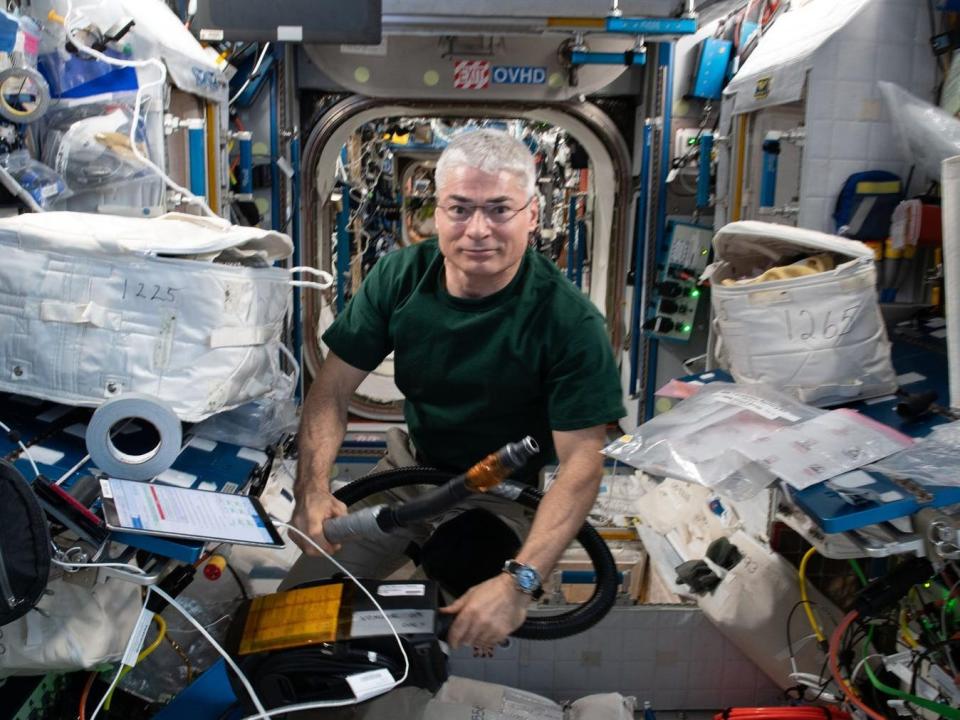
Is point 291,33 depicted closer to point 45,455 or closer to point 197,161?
point 197,161

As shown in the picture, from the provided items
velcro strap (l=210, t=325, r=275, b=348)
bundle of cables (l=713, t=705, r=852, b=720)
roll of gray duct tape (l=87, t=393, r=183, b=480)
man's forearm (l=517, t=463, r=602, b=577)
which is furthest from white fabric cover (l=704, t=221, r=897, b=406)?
roll of gray duct tape (l=87, t=393, r=183, b=480)

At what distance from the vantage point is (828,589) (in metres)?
2.93

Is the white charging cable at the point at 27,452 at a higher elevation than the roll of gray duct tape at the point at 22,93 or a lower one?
lower

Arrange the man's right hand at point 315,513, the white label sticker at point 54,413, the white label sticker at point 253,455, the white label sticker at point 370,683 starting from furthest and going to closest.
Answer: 1. the man's right hand at point 315,513
2. the white label sticker at point 253,455
3. the white label sticker at point 54,413
4. the white label sticker at point 370,683

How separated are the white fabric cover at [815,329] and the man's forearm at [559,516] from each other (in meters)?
0.70

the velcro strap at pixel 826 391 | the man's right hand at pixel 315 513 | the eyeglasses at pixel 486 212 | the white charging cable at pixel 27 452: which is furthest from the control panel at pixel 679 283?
the white charging cable at pixel 27 452

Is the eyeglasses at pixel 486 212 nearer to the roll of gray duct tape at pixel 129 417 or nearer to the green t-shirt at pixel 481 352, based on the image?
the green t-shirt at pixel 481 352

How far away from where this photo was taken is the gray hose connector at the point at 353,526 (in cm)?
181

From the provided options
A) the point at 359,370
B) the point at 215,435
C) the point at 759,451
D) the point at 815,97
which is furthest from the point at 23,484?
the point at 815,97

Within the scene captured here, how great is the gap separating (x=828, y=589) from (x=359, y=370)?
190 centimetres

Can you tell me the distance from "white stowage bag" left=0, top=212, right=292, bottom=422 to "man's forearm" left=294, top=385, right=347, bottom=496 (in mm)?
467

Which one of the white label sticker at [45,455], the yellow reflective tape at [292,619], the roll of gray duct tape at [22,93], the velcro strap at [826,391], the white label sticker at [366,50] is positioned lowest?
the yellow reflective tape at [292,619]

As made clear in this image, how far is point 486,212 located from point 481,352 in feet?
1.23

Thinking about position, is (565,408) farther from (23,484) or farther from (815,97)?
(815,97)
